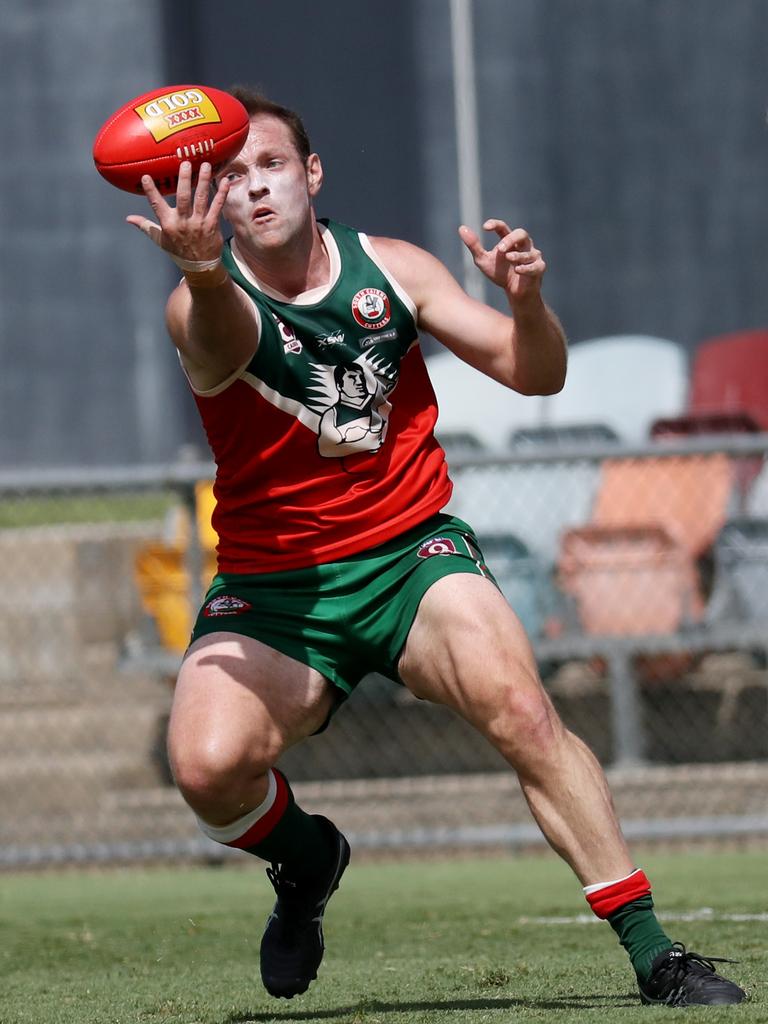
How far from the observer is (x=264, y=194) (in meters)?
4.57

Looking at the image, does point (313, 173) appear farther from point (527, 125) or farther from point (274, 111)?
point (527, 125)

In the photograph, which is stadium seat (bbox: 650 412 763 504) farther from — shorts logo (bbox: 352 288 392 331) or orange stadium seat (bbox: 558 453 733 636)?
shorts logo (bbox: 352 288 392 331)

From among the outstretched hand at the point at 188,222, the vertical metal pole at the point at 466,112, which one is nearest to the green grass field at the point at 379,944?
the outstretched hand at the point at 188,222

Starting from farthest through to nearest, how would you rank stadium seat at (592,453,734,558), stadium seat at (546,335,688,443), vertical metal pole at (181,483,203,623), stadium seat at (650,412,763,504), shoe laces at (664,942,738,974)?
stadium seat at (546,335,688,443) < stadium seat at (650,412,763,504) < stadium seat at (592,453,734,558) < vertical metal pole at (181,483,203,623) < shoe laces at (664,942,738,974)

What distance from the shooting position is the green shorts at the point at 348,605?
178 inches

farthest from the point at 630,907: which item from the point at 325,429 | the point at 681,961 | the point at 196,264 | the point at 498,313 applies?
the point at 196,264

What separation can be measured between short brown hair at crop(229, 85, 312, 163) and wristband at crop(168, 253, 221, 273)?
0.75 metres

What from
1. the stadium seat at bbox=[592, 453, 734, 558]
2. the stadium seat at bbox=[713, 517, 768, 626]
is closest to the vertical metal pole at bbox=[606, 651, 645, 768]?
the stadium seat at bbox=[713, 517, 768, 626]

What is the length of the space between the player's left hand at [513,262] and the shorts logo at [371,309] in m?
0.29

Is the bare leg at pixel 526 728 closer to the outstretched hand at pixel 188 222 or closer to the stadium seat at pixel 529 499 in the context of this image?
the outstretched hand at pixel 188 222

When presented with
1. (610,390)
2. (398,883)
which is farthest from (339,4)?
(398,883)

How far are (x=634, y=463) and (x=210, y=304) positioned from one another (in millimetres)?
4962

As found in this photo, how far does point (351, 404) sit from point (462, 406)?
594 cm

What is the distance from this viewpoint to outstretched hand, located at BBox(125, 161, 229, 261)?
3.99 metres
